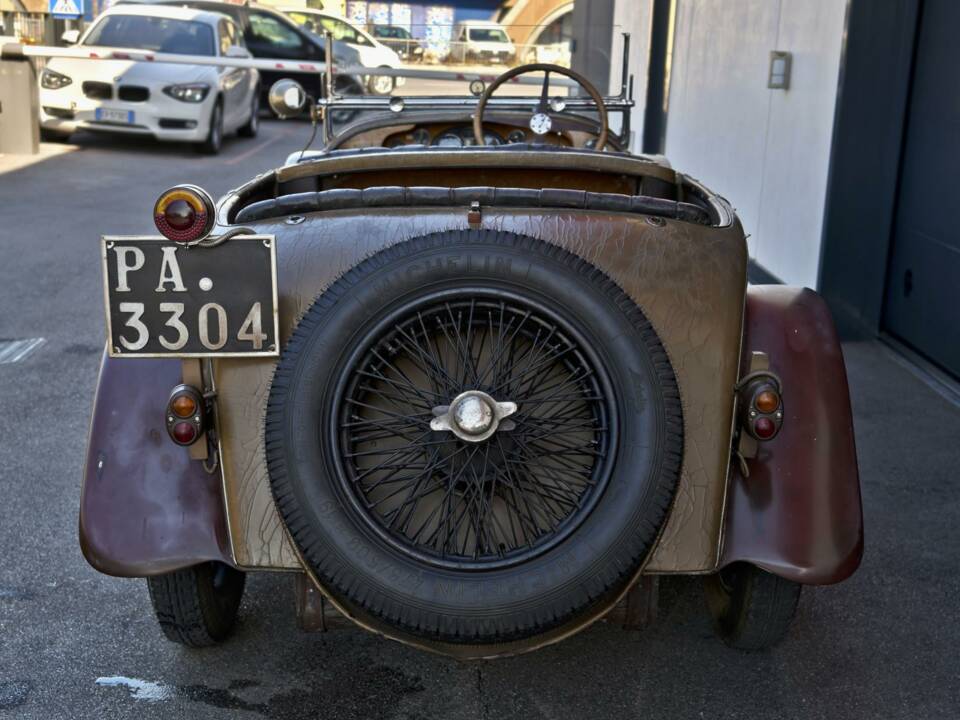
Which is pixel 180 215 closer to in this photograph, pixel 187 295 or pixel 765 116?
pixel 187 295

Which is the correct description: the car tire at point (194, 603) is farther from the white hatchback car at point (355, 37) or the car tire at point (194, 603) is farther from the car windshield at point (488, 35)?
the car windshield at point (488, 35)

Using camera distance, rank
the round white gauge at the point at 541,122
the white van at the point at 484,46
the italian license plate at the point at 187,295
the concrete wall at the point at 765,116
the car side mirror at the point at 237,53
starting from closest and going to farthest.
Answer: the italian license plate at the point at 187,295, the round white gauge at the point at 541,122, the concrete wall at the point at 765,116, the white van at the point at 484,46, the car side mirror at the point at 237,53

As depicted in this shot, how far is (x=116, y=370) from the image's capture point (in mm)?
3182

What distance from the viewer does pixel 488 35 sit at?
10.4 m

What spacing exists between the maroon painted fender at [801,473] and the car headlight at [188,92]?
11.6 m

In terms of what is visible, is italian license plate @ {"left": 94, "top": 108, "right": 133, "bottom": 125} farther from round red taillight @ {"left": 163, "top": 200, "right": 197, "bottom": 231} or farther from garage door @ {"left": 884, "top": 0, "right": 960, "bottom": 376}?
round red taillight @ {"left": 163, "top": 200, "right": 197, "bottom": 231}

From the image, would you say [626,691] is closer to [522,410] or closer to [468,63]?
[522,410]

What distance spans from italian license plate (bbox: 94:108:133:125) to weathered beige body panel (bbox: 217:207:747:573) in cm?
1144

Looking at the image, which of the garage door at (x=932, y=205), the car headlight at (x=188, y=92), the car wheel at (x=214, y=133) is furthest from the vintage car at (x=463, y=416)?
the car wheel at (x=214, y=133)

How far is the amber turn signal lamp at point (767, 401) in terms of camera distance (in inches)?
115

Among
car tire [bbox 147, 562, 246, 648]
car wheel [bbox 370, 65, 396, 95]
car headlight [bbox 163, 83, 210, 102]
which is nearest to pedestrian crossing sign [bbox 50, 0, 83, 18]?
car headlight [bbox 163, 83, 210, 102]

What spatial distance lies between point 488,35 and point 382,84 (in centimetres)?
119

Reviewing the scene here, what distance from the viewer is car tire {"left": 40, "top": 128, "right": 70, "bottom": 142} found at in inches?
575

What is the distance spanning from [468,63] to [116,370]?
770 centimetres
